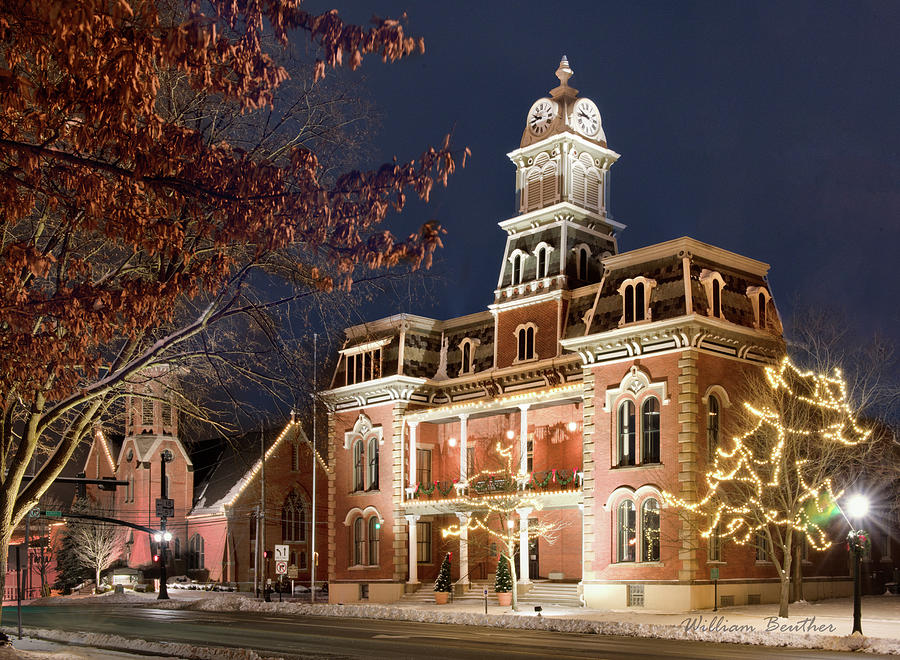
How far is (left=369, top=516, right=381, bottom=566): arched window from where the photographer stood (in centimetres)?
4866

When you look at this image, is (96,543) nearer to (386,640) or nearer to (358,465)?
(358,465)

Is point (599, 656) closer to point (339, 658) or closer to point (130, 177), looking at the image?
point (339, 658)

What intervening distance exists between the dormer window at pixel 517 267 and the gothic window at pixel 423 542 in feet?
41.0

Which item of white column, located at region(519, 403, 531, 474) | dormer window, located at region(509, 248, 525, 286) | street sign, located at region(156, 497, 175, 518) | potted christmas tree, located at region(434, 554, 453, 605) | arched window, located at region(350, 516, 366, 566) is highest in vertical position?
dormer window, located at region(509, 248, 525, 286)

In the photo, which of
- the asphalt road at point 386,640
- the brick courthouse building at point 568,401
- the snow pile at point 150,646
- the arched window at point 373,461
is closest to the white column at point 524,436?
the brick courthouse building at point 568,401

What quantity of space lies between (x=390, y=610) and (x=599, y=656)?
1848 cm

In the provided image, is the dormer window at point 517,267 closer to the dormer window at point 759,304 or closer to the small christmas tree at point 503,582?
the dormer window at point 759,304

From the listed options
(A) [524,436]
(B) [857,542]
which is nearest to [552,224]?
(A) [524,436]

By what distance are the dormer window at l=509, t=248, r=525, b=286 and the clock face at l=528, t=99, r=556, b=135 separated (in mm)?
5524

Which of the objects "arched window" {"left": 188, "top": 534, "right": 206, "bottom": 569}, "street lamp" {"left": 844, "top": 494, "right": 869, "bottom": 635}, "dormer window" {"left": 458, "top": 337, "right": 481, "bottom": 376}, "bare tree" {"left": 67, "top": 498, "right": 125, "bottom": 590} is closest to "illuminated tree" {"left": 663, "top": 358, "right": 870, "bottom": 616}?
"street lamp" {"left": 844, "top": 494, "right": 869, "bottom": 635}

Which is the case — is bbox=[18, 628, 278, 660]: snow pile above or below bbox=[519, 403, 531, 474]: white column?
below

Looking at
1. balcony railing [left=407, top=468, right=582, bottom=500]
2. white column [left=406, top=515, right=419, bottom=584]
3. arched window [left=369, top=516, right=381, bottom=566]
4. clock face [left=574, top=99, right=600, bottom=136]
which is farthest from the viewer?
arched window [left=369, top=516, right=381, bottom=566]

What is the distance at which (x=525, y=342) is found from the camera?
1777 inches

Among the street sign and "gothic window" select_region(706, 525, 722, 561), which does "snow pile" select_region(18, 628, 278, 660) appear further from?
the street sign
